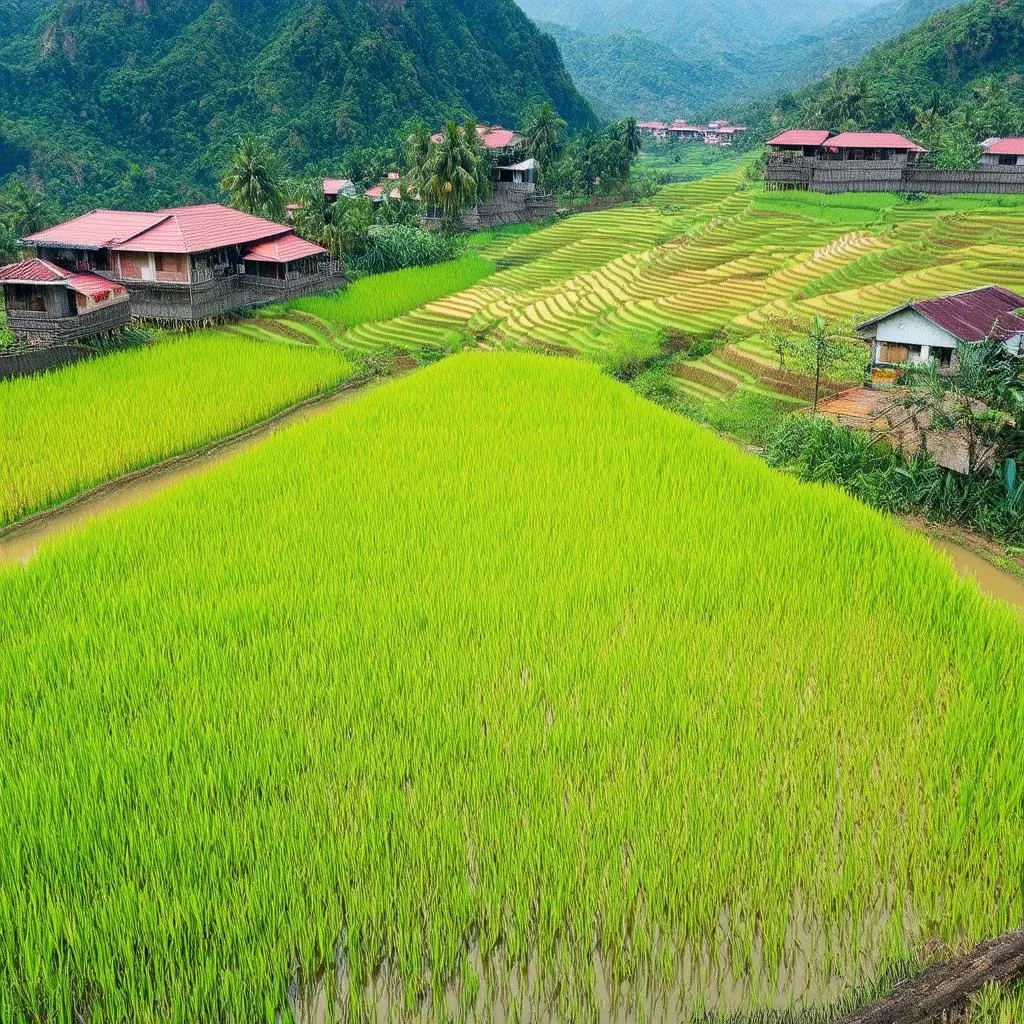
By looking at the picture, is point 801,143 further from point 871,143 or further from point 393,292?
point 393,292

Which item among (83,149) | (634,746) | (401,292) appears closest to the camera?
(634,746)

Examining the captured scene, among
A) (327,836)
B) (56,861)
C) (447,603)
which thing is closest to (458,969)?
(327,836)

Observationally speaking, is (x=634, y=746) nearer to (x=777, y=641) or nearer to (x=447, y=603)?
(x=777, y=641)

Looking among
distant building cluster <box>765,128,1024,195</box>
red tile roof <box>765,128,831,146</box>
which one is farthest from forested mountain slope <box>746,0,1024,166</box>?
red tile roof <box>765,128,831,146</box>

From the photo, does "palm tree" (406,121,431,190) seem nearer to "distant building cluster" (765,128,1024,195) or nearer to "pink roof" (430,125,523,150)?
"pink roof" (430,125,523,150)

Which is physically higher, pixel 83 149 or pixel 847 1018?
pixel 83 149

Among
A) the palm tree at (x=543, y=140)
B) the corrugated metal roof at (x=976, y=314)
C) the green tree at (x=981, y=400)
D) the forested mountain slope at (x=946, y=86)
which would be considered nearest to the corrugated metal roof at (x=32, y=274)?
the corrugated metal roof at (x=976, y=314)

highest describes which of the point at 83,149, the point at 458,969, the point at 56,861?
the point at 83,149

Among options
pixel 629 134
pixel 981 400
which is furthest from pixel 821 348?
pixel 629 134
